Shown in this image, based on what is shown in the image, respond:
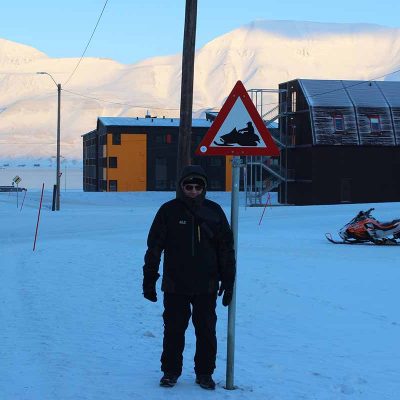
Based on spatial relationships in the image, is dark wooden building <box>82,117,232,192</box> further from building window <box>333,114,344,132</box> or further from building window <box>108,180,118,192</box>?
building window <box>333,114,344,132</box>

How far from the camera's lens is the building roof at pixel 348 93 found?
56531 mm

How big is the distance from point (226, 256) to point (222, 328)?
319 centimetres

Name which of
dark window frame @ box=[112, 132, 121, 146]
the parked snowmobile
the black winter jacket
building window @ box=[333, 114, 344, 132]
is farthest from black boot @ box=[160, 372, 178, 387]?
dark window frame @ box=[112, 132, 121, 146]

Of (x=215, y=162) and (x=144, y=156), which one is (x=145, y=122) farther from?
(x=215, y=162)

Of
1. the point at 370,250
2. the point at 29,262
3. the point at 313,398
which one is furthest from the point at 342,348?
the point at 370,250

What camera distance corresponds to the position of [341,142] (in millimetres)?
56562

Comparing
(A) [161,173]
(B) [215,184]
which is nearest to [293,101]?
(B) [215,184]

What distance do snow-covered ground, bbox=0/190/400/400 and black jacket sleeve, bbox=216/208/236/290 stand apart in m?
0.95

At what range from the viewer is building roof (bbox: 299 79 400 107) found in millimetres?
56531

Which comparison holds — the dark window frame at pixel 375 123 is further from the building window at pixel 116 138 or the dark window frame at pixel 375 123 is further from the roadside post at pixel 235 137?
the roadside post at pixel 235 137

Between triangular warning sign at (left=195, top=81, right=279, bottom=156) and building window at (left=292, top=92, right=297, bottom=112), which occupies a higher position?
building window at (left=292, top=92, right=297, bottom=112)

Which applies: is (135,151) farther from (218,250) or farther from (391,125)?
(218,250)

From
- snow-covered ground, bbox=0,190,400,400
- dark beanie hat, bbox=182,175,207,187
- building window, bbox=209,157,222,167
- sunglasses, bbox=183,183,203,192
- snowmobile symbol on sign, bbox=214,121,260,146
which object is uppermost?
building window, bbox=209,157,222,167

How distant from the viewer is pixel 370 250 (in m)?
Result: 20.4
